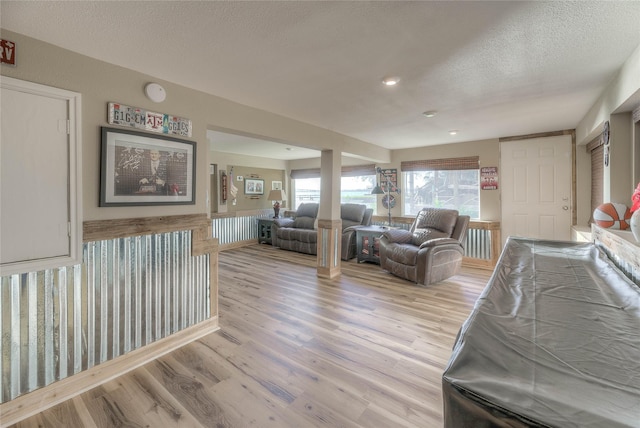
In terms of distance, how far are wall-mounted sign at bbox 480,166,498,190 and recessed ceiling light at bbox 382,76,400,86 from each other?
3.39 m

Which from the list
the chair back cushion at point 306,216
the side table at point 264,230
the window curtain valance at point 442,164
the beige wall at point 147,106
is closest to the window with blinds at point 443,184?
the window curtain valance at point 442,164

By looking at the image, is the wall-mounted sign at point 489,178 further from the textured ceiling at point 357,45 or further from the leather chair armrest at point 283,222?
the leather chair armrest at point 283,222

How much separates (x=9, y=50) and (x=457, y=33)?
2.55 meters

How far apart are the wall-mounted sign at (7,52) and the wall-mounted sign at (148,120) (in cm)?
48

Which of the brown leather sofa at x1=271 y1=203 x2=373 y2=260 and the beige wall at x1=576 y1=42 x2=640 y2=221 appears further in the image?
the brown leather sofa at x1=271 y1=203 x2=373 y2=260

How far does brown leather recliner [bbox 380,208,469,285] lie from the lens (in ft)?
12.6

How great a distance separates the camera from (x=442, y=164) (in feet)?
17.2

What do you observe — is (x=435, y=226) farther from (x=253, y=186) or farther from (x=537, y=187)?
(x=253, y=186)

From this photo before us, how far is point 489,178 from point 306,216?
12.9ft

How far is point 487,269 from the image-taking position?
4.74m

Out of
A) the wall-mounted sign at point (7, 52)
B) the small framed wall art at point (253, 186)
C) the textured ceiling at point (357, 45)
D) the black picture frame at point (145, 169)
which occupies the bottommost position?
the black picture frame at point (145, 169)

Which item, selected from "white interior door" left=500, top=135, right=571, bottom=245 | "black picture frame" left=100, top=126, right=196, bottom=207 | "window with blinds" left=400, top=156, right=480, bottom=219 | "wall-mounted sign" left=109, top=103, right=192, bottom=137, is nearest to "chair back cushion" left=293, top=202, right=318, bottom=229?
"window with blinds" left=400, top=156, right=480, bottom=219

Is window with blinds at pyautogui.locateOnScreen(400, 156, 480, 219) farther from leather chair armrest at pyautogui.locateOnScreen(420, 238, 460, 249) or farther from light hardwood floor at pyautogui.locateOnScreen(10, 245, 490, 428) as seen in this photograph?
light hardwood floor at pyautogui.locateOnScreen(10, 245, 490, 428)

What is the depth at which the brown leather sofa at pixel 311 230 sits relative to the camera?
549 centimetres
